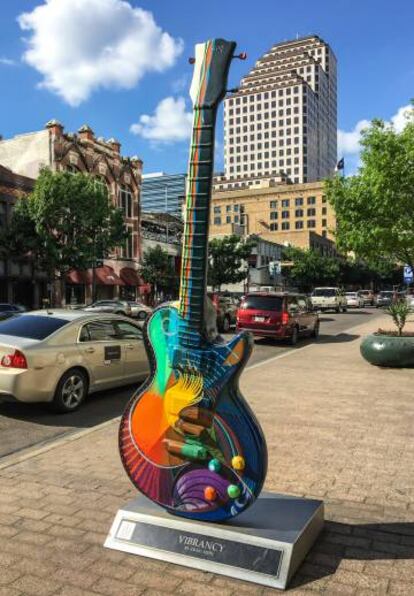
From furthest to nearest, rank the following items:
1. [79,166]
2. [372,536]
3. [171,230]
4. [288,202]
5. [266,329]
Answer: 1. [288,202]
2. [171,230]
3. [79,166]
4. [266,329]
5. [372,536]

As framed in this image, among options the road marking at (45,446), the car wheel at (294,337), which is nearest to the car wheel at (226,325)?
the car wheel at (294,337)

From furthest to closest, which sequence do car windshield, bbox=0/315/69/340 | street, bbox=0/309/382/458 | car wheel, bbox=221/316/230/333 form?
car wheel, bbox=221/316/230/333 → car windshield, bbox=0/315/69/340 → street, bbox=0/309/382/458

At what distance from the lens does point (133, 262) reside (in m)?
48.5

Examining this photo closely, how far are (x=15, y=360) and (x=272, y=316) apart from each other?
11043 mm

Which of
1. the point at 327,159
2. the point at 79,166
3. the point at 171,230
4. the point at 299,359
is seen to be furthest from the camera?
the point at 327,159

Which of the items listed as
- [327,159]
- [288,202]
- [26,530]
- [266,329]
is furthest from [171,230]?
[327,159]

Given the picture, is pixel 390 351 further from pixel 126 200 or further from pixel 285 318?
pixel 126 200

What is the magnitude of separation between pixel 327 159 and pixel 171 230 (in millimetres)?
143908

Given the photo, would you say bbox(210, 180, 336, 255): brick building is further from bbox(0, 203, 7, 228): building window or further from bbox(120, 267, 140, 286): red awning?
bbox(0, 203, 7, 228): building window

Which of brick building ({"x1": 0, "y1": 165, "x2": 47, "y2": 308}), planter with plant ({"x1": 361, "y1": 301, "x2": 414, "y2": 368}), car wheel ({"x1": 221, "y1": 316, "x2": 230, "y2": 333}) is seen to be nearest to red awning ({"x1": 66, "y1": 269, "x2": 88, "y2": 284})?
brick building ({"x1": 0, "y1": 165, "x2": 47, "y2": 308})

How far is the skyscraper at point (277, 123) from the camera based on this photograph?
549ft

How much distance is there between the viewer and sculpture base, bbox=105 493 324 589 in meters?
3.22

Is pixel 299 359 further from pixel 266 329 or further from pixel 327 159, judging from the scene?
pixel 327 159

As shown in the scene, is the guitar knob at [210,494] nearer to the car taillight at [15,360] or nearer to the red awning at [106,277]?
the car taillight at [15,360]
